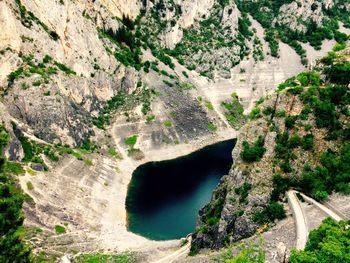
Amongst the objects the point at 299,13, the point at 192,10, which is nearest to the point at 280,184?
the point at 192,10

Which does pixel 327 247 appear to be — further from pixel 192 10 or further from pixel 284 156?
pixel 192 10

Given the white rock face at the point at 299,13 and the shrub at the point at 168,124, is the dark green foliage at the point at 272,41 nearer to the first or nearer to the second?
the white rock face at the point at 299,13

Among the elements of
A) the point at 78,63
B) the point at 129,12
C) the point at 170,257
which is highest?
the point at 129,12

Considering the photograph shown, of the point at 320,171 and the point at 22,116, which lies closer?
the point at 320,171

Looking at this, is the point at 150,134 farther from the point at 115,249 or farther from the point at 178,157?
the point at 115,249

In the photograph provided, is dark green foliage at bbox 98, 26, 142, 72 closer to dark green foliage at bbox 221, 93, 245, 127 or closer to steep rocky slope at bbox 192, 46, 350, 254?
dark green foliage at bbox 221, 93, 245, 127

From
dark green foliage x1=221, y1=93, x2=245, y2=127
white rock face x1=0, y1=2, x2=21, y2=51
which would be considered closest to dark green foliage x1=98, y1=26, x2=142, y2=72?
dark green foliage x1=221, y1=93, x2=245, y2=127

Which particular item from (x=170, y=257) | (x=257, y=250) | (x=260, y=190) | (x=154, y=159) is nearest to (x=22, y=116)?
(x=154, y=159)
